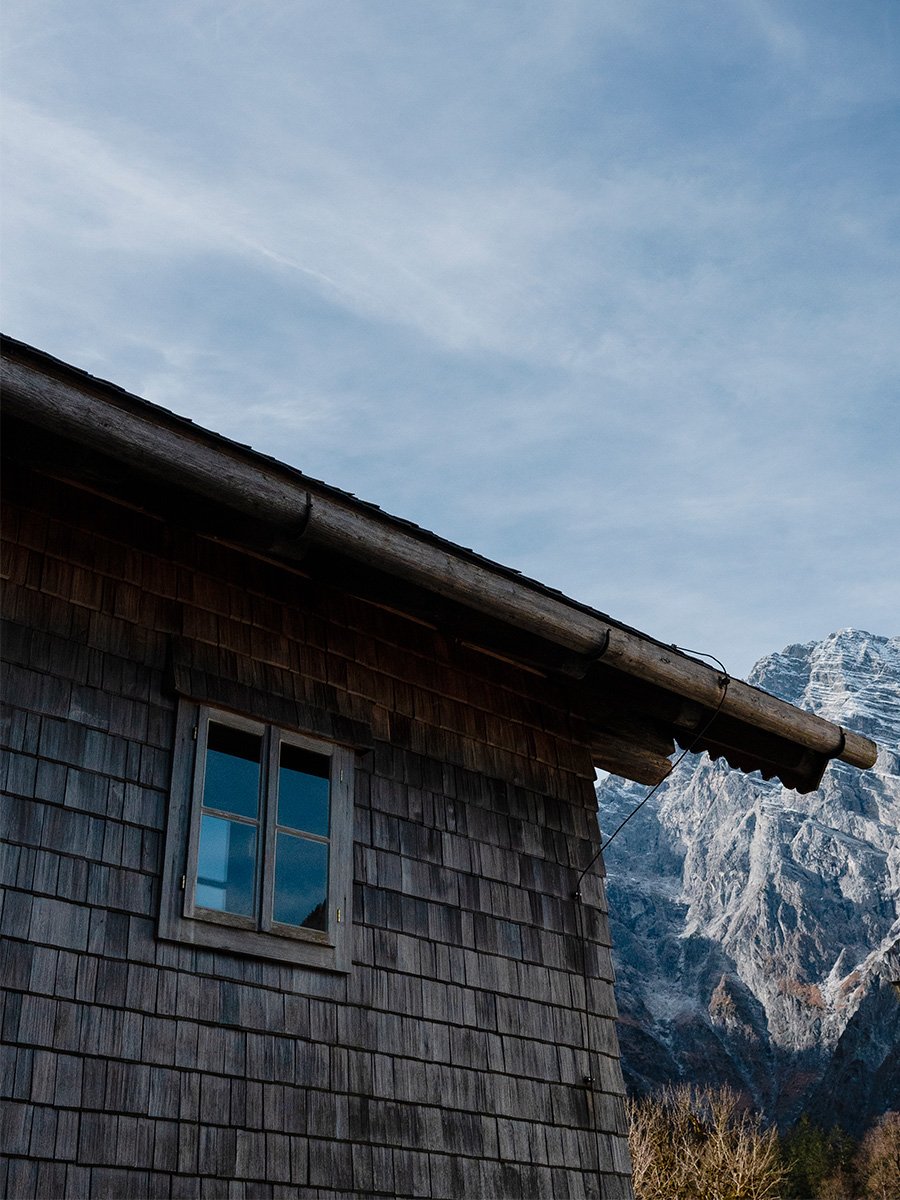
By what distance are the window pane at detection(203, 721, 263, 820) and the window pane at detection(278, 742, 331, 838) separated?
130 millimetres

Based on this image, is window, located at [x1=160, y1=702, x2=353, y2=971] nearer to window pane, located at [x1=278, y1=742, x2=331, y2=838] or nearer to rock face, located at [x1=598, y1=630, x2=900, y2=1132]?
window pane, located at [x1=278, y1=742, x2=331, y2=838]

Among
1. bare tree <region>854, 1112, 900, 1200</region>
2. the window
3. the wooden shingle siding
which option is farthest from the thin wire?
bare tree <region>854, 1112, 900, 1200</region>

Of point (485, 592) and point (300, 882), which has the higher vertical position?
point (485, 592)

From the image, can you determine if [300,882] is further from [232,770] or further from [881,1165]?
[881,1165]

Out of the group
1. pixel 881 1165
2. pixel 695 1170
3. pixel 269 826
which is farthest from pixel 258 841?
pixel 881 1165

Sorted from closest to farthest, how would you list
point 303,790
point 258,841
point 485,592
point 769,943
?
point 258,841
point 303,790
point 485,592
point 769,943

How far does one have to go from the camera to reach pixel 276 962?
5.21m

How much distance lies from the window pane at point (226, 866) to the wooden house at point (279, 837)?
0.04 feet

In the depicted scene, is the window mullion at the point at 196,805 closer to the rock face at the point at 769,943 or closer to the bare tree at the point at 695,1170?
the bare tree at the point at 695,1170

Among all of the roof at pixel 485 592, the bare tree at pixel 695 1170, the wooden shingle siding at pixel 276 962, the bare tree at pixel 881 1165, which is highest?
the bare tree at pixel 881 1165

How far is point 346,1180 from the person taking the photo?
5043 millimetres

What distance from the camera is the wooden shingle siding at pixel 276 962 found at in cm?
461

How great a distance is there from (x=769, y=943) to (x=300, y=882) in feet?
367

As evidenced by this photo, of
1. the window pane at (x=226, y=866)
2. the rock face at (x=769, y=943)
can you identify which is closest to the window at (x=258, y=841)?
the window pane at (x=226, y=866)
